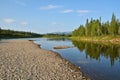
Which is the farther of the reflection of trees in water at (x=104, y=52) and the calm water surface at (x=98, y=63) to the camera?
the reflection of trees in water at (x=104, y=52)

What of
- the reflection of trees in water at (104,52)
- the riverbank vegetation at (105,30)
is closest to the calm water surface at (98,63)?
the reflection of trees in water at (104,52)

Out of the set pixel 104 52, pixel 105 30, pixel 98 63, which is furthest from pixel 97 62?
pixel 105 30

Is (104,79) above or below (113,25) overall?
below

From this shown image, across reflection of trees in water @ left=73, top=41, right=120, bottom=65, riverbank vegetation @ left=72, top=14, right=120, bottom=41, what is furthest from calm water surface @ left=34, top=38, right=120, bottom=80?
riverbank vegetation @ left=72, top=14, right=120, bottom=41

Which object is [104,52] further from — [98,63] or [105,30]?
[105,30]

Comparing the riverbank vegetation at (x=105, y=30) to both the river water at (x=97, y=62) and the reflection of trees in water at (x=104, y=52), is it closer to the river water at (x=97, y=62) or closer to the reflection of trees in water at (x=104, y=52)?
the reflection of trees in water at (x=104, y=52)

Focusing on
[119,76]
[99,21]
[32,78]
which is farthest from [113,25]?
[32,78]

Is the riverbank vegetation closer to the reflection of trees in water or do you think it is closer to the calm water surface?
the reflection of trees in water

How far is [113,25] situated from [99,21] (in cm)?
1923

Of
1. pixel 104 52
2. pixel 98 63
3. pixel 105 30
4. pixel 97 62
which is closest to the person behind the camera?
pixel 98 63

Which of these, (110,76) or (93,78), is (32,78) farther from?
(110,76)

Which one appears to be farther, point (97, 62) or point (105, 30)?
point (105, 30)

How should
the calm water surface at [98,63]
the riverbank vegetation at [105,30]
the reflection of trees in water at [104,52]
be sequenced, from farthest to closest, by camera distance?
the riverbank vegetation at [105,30] → the reflection of trees in water at [104,52] → the calm water surface at [98,63]

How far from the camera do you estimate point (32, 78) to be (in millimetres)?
20797
